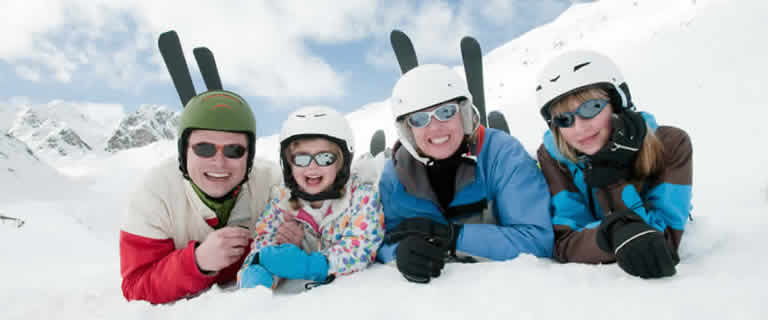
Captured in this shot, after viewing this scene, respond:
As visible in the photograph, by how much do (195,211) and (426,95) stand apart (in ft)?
6.86

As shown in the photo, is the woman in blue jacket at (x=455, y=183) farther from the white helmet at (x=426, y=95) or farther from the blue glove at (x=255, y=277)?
the blue glove at (x=255, y=277)

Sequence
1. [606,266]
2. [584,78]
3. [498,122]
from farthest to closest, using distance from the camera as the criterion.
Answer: [498,122], [584,78], [606,266]

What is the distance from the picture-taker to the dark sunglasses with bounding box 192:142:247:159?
9.01 ft

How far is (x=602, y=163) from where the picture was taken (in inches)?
95.2

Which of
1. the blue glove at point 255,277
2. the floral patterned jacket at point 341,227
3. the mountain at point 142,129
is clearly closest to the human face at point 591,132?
the floral patterned jacket at point 341,227

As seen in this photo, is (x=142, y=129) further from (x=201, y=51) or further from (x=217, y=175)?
(x=217, y=175)

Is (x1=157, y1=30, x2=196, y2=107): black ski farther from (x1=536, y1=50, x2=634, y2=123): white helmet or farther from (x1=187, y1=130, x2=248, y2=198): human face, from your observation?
(x1=536, y1=50, x2=634, y2=123): white helmet

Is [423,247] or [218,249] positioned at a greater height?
→ [218,249]

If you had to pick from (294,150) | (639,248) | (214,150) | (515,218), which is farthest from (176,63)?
(639,248)

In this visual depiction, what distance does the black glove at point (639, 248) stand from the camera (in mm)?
1783

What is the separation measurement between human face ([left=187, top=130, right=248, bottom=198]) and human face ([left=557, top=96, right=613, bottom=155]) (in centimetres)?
251

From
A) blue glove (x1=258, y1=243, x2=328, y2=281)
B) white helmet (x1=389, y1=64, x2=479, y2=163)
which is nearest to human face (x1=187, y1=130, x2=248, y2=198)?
blue glove (x1=258, y1=243, x2=328, y2=281)

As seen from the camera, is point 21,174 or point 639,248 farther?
point 21,174

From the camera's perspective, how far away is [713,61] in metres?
8.16
